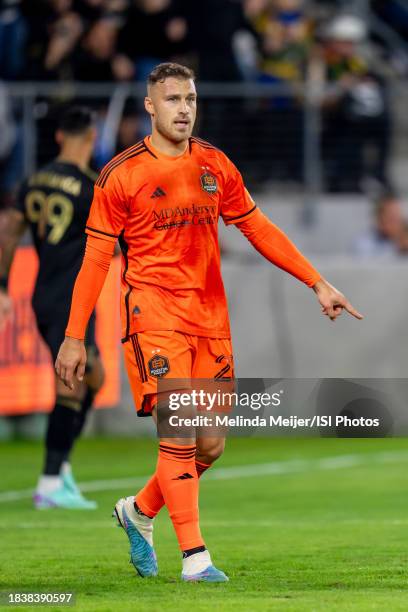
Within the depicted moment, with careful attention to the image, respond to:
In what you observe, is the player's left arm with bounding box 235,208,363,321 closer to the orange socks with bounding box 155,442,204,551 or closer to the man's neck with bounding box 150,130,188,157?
the man's neck with bounding box 150,130,188,157

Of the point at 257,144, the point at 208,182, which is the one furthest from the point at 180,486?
the point at 257,144

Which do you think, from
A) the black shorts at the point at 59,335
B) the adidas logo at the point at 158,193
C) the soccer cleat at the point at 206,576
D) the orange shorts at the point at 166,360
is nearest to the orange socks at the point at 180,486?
the soccer cleat at the point at 206,576

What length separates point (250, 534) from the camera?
8625 mm

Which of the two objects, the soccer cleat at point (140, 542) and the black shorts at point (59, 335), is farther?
the black shorts at point (59, 335)

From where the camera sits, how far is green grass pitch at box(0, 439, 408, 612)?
6.00 meters

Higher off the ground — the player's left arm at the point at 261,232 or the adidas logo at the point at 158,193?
the adidas logo at the point at 158,193

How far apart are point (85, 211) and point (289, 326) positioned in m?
5.72

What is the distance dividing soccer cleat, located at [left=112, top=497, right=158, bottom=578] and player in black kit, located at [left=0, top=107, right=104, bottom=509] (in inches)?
136

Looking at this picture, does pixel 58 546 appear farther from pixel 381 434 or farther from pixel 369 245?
pixel 369 245

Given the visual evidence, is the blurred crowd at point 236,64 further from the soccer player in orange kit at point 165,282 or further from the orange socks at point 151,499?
the orange socks at point 151,499

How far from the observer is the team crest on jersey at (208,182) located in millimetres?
6613

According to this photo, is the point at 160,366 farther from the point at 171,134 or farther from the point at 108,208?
the point at 171,134

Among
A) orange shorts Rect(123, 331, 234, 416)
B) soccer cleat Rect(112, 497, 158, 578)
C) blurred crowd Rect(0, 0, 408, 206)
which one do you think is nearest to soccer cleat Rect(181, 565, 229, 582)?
soccer cleat Rect(112, 497, 158, 578)

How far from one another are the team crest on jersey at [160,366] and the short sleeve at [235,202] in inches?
30.2
